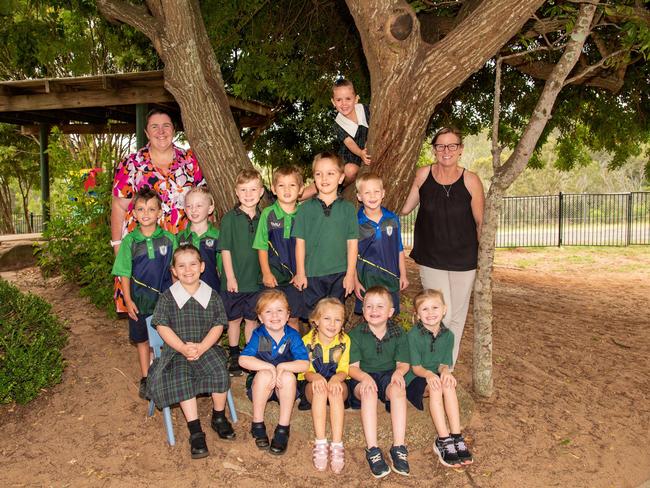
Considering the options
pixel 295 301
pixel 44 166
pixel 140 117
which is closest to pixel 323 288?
pixel 295 301

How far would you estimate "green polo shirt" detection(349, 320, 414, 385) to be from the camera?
3990mm

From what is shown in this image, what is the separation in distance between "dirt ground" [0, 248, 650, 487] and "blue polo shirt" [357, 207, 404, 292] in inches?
46.4

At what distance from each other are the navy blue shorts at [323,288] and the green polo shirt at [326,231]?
4 cm

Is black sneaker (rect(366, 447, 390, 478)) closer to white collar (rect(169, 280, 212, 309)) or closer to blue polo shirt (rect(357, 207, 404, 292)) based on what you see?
blue polo shirt (rect(357, 207, 404, 292))

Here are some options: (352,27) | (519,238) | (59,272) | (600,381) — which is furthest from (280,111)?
(519,238)

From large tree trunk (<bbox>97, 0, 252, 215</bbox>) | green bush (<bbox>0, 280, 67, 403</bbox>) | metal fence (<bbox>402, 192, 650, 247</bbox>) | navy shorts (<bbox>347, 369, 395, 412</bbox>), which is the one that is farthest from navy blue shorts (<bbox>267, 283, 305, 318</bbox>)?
metal fence (<bbox>402, 192, 650, 247</bbox>)

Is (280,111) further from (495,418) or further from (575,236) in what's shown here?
(575,236)

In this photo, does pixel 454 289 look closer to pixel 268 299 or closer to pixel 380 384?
pixel 380 384

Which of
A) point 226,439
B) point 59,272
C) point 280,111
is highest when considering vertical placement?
point 280,111

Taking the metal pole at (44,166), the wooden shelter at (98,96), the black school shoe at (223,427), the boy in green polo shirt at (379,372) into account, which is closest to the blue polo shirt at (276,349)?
the boy in green polo shirt at (379,372)

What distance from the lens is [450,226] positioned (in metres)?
4.41

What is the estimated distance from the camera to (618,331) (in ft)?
24.2

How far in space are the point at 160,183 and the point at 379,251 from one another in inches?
68.6

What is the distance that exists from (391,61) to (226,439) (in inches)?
117
